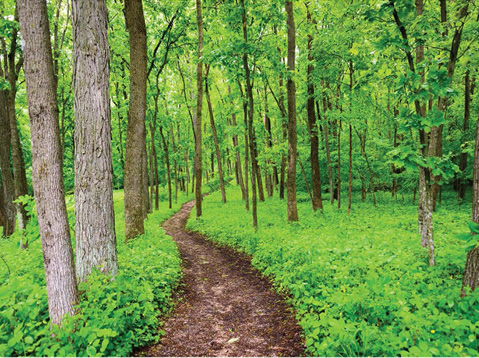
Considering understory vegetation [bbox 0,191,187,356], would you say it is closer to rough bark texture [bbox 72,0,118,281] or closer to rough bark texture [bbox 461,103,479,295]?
rough bark texture [bbox 72,0,118,281]

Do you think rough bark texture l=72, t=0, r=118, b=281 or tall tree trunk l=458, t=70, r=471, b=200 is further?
tall tree trunk l=458, t=70, r=471, b=200

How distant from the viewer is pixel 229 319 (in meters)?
5.13

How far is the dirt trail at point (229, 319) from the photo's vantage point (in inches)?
163

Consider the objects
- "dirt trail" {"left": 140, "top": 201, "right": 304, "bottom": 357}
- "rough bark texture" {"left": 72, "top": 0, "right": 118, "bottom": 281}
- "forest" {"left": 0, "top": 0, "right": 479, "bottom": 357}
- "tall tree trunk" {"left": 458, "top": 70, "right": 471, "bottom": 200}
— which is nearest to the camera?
"forest" {"left": 0, "top": 0, "right": 479, "bottom": 357}

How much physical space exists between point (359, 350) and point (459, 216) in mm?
11257

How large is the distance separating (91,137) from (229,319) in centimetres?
415

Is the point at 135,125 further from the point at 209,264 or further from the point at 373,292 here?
the point at 373,292

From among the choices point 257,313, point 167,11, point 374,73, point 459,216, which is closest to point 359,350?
point 257,313

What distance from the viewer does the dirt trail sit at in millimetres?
4148

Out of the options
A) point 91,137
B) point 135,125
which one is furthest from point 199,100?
point 91,137

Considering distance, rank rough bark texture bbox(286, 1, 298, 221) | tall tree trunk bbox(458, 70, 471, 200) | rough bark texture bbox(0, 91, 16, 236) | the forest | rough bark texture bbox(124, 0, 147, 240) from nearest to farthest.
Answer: the forest < rough bark texture bbox(124, 0, 147, 240) < rough bark texture bbox(286, 1, 298, 221) < rough bark texture bbox(0, 91, 16, 236) < tall tree trunk bbox(458, 70, 471, 200)

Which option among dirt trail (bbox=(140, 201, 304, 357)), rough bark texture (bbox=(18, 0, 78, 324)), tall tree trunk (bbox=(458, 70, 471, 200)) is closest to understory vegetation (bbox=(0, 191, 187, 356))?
rough bark texture (bbox=(18, 0, 78, 324))

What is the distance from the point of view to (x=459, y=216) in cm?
1137

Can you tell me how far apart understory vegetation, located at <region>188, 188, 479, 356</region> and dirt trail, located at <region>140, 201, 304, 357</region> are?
380 millimetres
